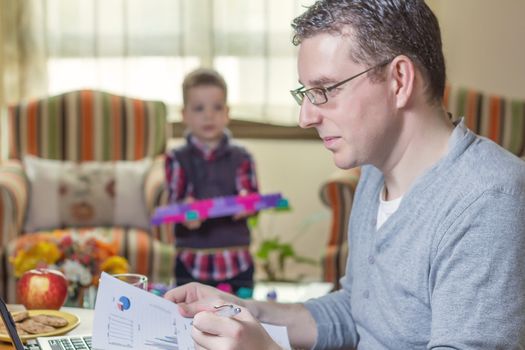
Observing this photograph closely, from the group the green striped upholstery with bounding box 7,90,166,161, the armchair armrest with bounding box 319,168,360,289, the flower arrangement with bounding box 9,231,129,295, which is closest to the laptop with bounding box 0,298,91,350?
the flower arrangement with bounding box 9,231,129,295

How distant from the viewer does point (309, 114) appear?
1.42 m

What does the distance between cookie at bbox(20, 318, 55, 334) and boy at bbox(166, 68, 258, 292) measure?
162cm

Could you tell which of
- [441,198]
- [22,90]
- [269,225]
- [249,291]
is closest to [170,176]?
[249,291]

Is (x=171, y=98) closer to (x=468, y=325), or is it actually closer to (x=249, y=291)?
(x=249, y=291)

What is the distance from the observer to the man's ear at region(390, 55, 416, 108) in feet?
4.49

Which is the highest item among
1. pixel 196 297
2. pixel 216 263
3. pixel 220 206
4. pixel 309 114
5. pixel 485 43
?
pixel 485 43

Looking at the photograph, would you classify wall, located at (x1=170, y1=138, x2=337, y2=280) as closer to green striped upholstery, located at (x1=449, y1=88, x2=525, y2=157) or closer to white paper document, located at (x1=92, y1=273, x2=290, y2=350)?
green striped upholstery, located at (x1=449, y1=88, x2=525, y2=157)

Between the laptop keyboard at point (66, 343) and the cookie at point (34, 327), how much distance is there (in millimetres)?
37

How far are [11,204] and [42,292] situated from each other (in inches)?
81.0

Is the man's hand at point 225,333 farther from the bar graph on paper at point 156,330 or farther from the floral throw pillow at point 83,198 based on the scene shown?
the floral throw pillow at point 83,198

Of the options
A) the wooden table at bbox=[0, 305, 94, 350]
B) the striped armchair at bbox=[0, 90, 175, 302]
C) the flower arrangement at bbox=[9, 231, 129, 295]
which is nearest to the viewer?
the wooden table at bbox=[0, 305, 94, 350]

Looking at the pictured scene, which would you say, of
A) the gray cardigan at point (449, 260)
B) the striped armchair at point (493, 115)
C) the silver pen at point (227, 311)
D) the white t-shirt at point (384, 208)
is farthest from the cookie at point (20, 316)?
the striped armchair at point (493, 115)

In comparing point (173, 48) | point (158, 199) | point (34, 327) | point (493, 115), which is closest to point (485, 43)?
point (493, 115)

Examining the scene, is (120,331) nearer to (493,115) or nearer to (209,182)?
(209,182)
